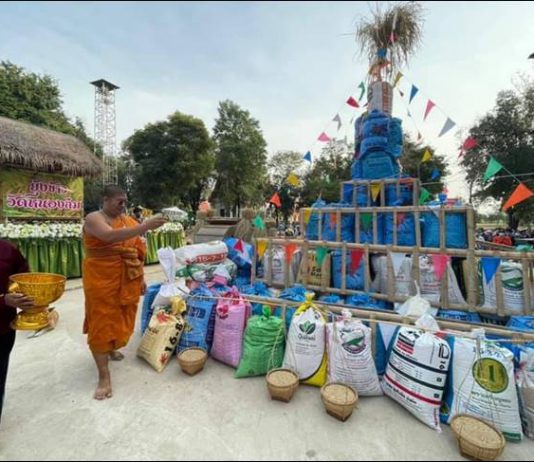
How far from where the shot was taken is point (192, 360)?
215 cm

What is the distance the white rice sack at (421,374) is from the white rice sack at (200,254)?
209 centimetres

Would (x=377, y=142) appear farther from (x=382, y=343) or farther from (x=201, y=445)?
(x=201, y=445)

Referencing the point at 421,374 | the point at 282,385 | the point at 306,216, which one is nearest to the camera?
the point at 421,374

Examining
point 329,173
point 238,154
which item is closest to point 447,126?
point 329,173

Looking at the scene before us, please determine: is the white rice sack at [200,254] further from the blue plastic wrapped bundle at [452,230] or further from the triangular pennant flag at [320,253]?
the blue plastic wrapped bundle at [452,230]

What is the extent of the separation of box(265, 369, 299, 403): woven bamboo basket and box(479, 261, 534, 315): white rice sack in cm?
195

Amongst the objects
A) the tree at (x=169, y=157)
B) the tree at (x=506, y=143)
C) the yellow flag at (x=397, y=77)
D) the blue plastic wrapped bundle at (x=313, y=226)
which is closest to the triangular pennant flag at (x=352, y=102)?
the yellow flag at (x=397, y=77)

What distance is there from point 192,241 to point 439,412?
6.33m

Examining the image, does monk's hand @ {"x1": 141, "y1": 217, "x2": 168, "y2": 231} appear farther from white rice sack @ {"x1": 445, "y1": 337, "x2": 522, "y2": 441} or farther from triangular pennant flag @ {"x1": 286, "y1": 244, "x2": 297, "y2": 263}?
white rice sack @ {"x1": 445, "y1": 337, "x2": 522, "y2": 441}

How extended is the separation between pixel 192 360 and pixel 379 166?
11.8 ft

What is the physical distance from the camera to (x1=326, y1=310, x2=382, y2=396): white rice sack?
1.87m

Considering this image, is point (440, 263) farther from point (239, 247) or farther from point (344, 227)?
point (239, 247)

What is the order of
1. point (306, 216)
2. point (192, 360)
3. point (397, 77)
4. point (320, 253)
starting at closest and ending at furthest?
1. point (192, 360)
2. point (320, 253)
3. point (306, 216)
4. point (397, 77)

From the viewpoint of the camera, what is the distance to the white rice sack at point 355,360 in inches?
73.7
